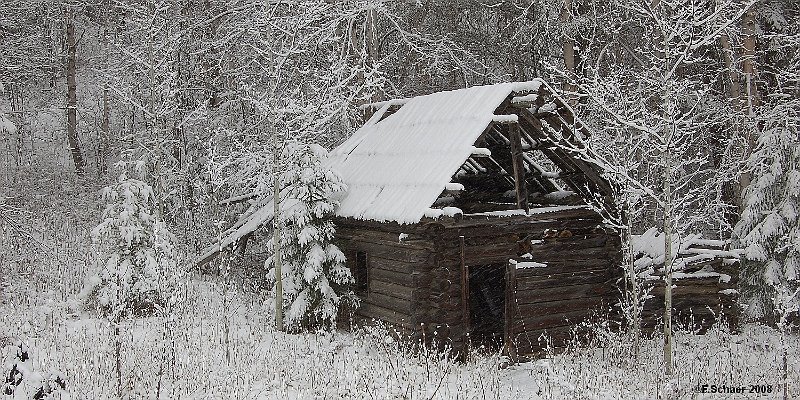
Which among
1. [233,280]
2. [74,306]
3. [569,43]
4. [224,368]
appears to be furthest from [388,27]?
[224,368]

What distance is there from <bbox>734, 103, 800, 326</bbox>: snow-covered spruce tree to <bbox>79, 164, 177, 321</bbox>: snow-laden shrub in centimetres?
1258

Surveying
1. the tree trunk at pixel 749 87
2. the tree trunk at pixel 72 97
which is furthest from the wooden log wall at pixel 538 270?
the tree trunk at pixel 72 97

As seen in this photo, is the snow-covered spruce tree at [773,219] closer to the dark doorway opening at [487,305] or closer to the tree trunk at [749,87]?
the tree trunk at [749,87]

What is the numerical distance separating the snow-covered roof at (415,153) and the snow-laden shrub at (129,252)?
387 centimetres

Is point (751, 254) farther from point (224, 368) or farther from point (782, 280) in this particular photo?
point (224, 368)

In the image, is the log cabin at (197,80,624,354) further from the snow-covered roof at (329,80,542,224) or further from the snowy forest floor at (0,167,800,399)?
the snowy forest floor at (0,167,800,399)

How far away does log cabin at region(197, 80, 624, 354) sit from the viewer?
12.5 m

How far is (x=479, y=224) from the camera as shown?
1266 cm

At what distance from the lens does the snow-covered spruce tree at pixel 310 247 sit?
528 inches

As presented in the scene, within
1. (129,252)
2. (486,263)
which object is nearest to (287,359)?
(486,263)

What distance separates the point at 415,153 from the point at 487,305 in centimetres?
390

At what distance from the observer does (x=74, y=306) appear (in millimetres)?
14102

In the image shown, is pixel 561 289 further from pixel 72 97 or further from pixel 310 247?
pixel 72 97

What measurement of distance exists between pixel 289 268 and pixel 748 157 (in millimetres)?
10912
